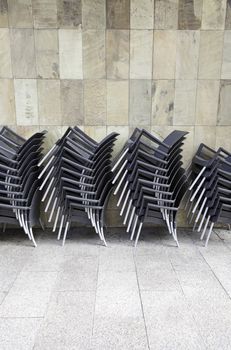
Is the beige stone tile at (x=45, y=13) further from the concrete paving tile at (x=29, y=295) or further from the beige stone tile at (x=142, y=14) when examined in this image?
the concrete paving tile at (x=29, y=295)

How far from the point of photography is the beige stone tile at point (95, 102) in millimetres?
3342

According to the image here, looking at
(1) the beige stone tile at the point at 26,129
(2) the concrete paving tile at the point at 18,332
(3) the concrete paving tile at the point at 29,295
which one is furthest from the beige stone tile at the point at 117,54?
(2) the concrete paving tile at the point at 18,332

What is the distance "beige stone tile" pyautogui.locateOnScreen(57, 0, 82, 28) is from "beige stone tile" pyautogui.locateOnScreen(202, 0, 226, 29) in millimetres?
1345

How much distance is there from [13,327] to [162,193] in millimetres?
1761

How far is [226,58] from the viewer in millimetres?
3340

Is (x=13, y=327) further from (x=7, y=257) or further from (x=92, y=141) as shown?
(x=92, y=141)

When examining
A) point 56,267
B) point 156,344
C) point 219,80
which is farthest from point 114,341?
point 219,80

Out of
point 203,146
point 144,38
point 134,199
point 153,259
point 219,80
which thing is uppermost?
point 144,38

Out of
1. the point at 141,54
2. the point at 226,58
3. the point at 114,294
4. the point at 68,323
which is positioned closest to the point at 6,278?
the point at 68,323

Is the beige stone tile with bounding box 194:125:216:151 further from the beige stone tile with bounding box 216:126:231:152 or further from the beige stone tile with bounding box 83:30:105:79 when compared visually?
the beige stone tile with bounding box 83:30:105:79

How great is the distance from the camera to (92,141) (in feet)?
11.0

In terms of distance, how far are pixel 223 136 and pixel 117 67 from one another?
4.79 feet

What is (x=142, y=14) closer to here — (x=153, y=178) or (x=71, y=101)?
(x=71, y=101)

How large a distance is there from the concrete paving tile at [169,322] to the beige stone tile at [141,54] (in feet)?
7.50
